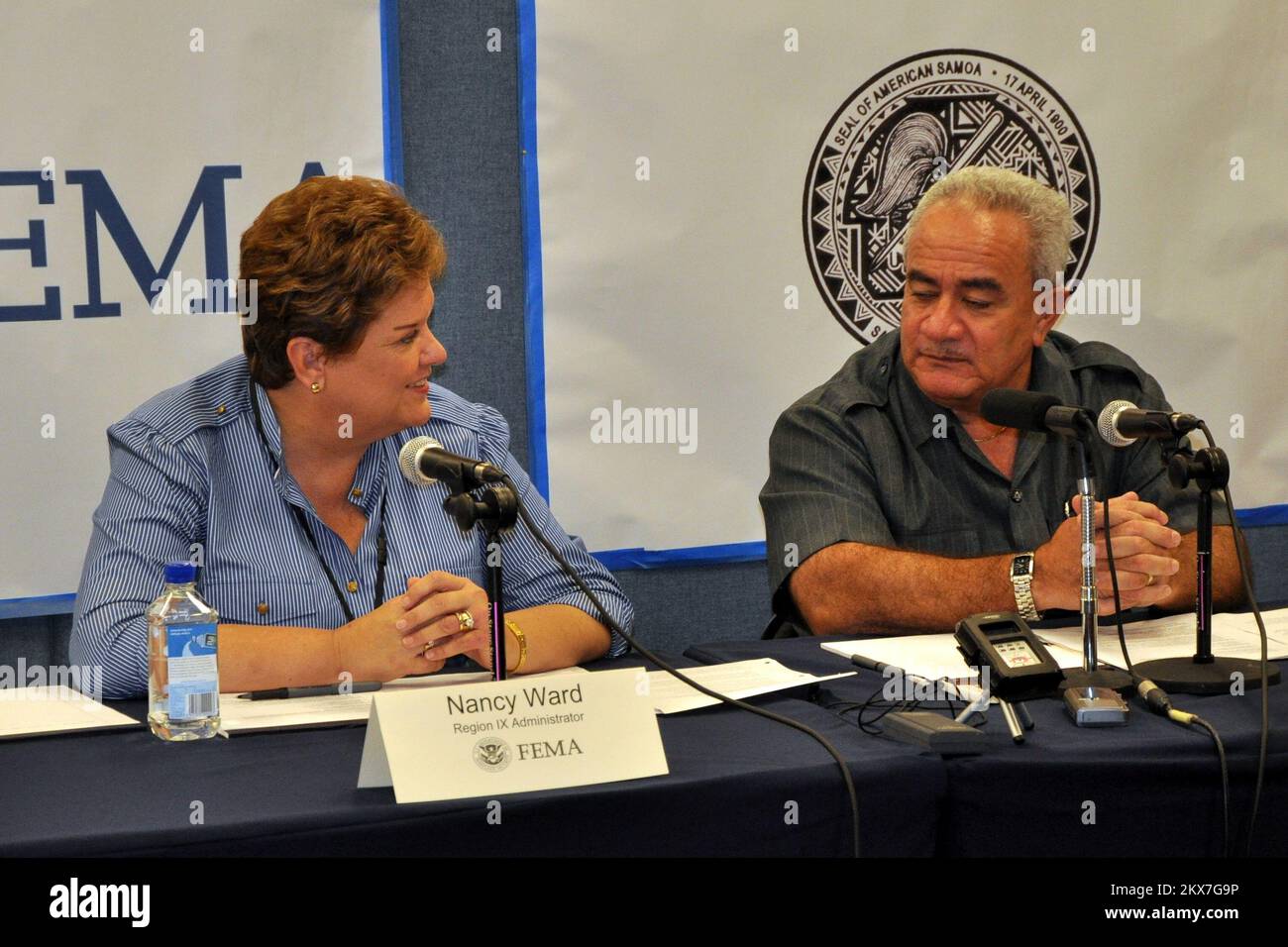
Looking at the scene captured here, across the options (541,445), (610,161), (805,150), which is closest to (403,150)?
(610,161)

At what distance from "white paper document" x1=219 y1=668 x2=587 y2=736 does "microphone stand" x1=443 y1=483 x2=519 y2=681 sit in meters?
0.09

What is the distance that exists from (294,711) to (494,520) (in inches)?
14.9

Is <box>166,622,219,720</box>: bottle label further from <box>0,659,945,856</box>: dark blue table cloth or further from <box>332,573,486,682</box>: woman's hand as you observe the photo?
<box>332,573,486,682</box>: woman's hand

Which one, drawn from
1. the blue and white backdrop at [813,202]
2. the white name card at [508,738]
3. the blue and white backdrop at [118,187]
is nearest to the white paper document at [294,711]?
the white name card at [508,738]

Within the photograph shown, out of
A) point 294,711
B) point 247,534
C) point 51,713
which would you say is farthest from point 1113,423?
point 51,713

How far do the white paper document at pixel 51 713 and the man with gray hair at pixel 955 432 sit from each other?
109cm

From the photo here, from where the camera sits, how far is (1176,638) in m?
2.07

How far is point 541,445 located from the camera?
298 centimetres

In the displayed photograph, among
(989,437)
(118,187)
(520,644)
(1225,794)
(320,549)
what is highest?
(118,187)

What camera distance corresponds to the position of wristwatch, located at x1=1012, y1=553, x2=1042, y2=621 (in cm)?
215

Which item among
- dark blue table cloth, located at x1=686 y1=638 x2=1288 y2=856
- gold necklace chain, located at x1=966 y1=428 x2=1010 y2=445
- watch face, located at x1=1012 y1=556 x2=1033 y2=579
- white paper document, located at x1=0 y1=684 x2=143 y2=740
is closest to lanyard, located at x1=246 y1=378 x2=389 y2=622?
white paper document, located at x1=0 y1=684 x2=143 y2=740

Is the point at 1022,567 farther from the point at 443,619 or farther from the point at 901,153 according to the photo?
the point at 901,153

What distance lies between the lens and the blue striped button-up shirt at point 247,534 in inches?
74.6
